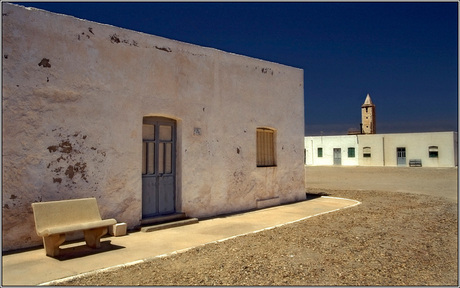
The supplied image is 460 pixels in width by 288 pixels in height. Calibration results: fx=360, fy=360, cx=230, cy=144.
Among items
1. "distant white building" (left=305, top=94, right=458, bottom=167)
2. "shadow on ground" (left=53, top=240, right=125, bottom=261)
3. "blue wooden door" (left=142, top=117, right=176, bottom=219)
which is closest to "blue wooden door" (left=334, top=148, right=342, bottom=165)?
"distant white building" (left=305, top=94, right=458, bottom=167)

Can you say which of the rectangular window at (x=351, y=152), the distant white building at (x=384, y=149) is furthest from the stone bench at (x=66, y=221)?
the rectangular window at (x=351, y=152)

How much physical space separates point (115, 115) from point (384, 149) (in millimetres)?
32883

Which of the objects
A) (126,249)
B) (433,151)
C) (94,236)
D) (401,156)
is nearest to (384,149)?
(401,156)

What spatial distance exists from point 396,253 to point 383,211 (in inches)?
159

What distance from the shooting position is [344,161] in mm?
37281

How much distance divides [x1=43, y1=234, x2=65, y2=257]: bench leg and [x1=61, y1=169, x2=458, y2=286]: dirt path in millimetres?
1229

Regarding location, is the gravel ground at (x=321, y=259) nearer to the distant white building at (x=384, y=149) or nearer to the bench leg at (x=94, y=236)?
the bench leg at (x=94, y=236)

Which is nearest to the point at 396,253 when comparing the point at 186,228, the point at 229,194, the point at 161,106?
the point at 186,228

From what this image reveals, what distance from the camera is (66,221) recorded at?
5664 millimetres

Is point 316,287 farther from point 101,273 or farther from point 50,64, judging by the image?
point 50,64

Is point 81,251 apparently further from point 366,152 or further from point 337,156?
point 337,156

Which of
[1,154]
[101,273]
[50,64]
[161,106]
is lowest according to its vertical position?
[101,273]

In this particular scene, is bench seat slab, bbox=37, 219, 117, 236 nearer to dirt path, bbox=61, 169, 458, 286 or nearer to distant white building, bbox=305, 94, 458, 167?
dirt path, bbox=61, 169, 458, 286

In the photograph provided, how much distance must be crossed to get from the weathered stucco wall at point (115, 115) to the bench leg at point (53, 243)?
29.2 inches
